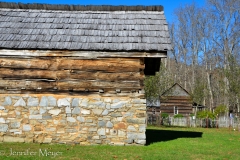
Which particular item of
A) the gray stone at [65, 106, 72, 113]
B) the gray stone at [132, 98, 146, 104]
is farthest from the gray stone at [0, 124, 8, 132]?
the gray stone at [132, 98, 146, 104]

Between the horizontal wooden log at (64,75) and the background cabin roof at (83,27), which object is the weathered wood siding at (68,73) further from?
the background cabin roof at (83,27)

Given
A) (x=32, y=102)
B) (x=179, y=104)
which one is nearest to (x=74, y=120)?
(x=32, y=102)

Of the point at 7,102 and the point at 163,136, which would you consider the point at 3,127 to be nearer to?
the point at 7,102

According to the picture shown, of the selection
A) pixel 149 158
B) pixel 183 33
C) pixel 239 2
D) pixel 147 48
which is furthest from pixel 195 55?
pixel 149 158

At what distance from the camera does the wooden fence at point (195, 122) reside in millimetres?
20609

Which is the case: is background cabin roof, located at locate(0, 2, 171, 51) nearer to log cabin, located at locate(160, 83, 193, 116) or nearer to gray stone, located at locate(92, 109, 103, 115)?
gray stone, located at locate(92, 109, 103, 115)

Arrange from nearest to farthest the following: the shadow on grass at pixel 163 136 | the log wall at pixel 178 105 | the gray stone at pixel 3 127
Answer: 1. the gray stone at pixel 3 127
2. the shadow on grass at pixel 163 136
3. the log wall at pixel 178 105

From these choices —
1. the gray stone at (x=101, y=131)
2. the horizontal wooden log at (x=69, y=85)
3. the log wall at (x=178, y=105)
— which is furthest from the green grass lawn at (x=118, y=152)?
the log wall at (x=178, y=105)

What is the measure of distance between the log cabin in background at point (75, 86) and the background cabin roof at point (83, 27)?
0.12 feet

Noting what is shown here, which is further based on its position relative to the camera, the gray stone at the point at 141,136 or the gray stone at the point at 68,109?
the gray stone at the point at 68,109

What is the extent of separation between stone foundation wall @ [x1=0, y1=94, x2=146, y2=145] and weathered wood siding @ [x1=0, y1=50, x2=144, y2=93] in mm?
445

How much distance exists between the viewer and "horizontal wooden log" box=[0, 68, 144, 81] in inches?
358

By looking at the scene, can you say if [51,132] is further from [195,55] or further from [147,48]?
[195,55]

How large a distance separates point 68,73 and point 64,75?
0.50 feet
